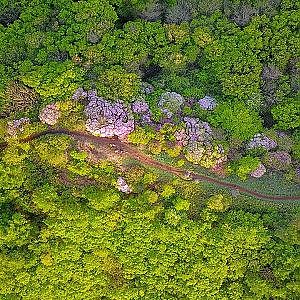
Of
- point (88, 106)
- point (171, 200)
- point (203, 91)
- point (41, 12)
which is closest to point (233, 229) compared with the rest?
point (171, 200)

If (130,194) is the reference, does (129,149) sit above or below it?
above

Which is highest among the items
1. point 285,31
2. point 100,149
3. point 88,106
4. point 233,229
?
point 285,31

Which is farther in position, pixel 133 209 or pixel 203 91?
pixel 203 91

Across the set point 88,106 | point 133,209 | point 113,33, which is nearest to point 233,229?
point 133,209

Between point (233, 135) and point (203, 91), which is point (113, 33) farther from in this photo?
point (233, 135)

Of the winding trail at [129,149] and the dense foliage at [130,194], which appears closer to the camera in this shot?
the dense foliage at [130,194]

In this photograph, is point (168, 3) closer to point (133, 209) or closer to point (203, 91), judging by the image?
point (203, 91)

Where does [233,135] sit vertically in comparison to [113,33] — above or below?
below

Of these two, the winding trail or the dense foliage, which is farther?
the winding trail

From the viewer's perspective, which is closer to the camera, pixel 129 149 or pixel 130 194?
pixel 130 194
